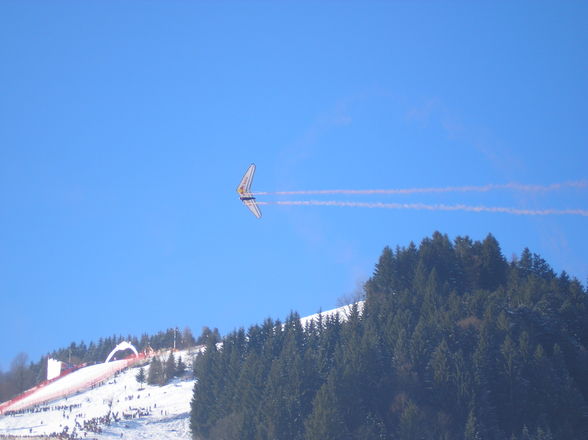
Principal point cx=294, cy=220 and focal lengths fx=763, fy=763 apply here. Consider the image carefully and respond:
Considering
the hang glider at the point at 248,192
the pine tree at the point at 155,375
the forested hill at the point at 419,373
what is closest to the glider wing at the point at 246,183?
the hang glider at the point at 248,192

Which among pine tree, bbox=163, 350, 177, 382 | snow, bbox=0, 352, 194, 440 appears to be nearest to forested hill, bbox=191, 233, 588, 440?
snow, bbox=0, 352, 194, 440

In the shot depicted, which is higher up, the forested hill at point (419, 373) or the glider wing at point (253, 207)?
the glider wing at point (253, 207)

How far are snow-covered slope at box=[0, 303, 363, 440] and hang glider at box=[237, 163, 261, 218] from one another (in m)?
19.4

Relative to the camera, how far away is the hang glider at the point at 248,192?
2071 inches

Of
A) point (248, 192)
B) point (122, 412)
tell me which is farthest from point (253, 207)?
point (122, 412)

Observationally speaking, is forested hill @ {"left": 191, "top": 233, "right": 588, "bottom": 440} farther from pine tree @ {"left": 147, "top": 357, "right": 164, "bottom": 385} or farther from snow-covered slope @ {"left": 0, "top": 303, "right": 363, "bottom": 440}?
pine tree @ {"left": 147, "top": 357, "right": 164, "bottom": 385}

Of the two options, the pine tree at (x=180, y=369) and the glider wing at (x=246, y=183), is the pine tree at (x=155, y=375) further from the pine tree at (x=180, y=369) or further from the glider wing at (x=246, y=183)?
the glider wing at (x=246, y=183)

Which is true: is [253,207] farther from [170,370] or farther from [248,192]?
[170,370]

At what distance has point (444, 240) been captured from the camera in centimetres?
8194

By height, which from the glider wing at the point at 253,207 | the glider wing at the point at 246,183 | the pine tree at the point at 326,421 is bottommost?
the pine tree at the point at 326,421

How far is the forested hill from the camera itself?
4966 cm

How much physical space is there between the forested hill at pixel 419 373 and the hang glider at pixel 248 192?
11.7 m

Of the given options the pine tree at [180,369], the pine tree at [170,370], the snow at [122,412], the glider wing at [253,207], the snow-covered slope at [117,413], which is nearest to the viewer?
the glider wing at [253,207]

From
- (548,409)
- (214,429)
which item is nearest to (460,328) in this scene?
(548,409)
